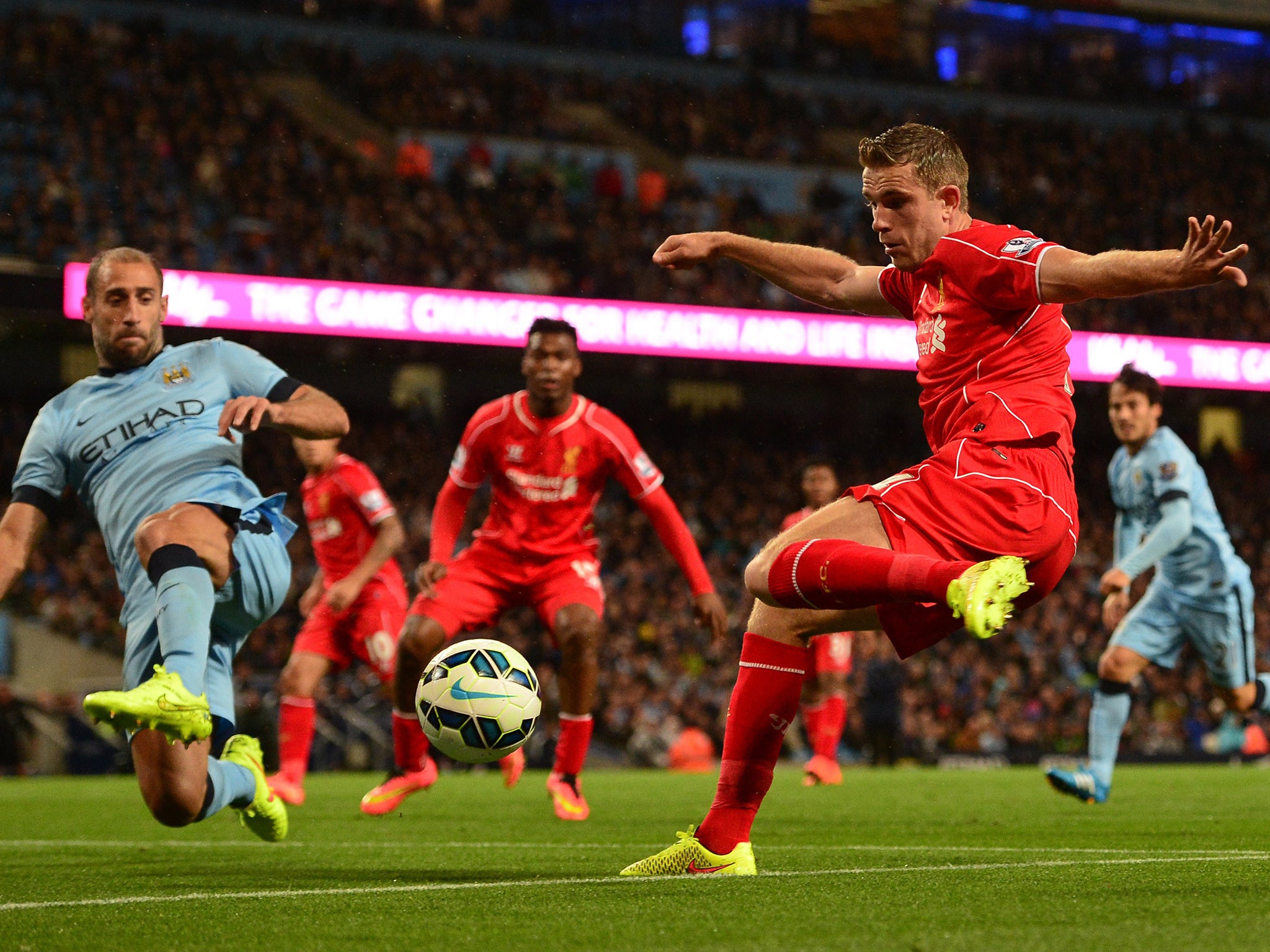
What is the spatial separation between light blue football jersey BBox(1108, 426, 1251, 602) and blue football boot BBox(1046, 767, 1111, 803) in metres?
1.17

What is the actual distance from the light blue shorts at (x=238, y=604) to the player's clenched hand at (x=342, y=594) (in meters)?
1.97

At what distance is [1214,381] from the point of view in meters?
24.9

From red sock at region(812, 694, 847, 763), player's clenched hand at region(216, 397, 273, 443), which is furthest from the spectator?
player's clenched hand at region(216, 397, 273, 443)

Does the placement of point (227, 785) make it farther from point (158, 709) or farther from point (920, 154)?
point (920, 154)

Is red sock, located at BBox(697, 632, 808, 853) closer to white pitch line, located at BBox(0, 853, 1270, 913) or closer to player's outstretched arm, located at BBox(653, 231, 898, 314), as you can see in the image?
white pitch line, located at BBox(0, 853, 1270, 913)

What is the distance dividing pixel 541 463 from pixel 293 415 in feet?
10.1

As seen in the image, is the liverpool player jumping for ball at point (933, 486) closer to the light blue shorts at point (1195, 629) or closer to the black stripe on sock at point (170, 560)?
the black stripe on sock at point (170, 560)

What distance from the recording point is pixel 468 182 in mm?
24172

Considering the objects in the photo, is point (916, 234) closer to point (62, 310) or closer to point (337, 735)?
point (337, 735)

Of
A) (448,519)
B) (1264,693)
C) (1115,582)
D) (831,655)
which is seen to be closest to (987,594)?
(1115,582)

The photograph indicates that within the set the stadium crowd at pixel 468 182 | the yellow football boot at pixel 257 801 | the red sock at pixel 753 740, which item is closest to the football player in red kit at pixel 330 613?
the yellow football boot at pixel 257 801

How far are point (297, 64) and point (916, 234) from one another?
23393 millimetres

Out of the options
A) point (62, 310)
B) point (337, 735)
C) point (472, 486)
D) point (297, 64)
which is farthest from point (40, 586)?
point (472, 486)

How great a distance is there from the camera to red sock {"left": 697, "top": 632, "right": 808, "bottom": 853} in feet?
15.0
